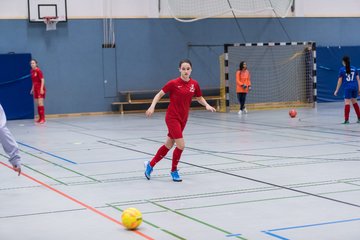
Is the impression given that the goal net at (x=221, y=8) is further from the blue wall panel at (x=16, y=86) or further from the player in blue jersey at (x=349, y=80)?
the player in blue jersey at (x=349, y=80)

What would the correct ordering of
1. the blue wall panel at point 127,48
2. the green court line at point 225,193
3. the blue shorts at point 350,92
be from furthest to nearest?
1. the blue wall panel at point 127,48
2. the blue shorts at point 350,92
3. the green court line at point 225,193

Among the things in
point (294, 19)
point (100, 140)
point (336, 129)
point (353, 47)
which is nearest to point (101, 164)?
point (100, 140)

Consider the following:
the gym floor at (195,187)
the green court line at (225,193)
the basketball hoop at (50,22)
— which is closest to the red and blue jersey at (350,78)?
the gym floor at (195,187)

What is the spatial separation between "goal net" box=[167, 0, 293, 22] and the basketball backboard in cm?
460

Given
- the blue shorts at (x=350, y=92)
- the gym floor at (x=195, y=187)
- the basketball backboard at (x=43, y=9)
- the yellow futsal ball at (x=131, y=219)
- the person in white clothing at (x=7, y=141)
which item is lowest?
the gym floor at (x=195, y=187)

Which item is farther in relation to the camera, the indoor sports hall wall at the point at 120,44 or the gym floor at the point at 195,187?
the indoor sports hall wall at the point at 120,44

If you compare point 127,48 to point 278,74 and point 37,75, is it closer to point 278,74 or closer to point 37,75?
point 37,75

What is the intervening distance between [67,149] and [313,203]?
7.67 meters

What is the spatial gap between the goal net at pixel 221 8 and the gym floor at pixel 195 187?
984 cm

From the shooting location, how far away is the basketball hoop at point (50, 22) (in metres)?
24.4

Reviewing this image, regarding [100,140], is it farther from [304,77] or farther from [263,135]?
[304,77]

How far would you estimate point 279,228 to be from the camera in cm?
701

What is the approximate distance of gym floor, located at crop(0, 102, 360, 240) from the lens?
23.3ft


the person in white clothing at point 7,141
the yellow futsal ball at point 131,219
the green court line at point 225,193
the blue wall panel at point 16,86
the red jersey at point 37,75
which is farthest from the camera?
the blue wall panel at point 16,86
